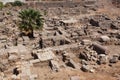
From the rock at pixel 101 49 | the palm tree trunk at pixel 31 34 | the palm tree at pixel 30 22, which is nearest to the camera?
the rock at pixel 101 49

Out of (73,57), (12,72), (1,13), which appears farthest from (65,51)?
(1,13)

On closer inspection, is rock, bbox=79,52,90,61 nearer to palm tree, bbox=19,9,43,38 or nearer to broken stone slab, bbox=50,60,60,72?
broken stone slab, bbox=50,60,60,72

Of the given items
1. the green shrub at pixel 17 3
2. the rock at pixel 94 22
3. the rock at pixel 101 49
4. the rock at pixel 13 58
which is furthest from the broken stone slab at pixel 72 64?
the green shrub at pixel 17 3

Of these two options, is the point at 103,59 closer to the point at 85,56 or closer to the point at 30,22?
the point at 85,56

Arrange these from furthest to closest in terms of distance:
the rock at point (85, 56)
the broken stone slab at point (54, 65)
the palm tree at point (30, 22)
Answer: the palm tree at point (30, 22) < the rock at point (85, 56) < the broken stone slab at point (54, 65)

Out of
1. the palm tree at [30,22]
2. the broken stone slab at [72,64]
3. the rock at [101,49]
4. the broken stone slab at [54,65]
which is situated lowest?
the broken stone slab at [72,64]

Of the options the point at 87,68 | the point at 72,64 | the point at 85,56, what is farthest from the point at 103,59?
the point at 72,64

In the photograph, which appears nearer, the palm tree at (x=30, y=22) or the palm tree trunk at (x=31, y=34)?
the palm tree at (x=30, y=22)

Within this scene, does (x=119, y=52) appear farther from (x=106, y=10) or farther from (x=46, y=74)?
(x=106, y=10)

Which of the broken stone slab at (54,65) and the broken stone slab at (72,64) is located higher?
the broken stone slab at (54,65)

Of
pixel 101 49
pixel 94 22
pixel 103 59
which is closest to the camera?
pixel 103 59

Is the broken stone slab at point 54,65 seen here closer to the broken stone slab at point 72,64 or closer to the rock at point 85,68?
the broken stone slab at point 72,64

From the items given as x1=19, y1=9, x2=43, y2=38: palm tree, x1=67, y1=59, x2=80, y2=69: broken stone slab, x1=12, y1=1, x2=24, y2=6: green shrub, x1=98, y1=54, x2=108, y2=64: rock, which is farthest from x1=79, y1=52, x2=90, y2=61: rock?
x1=12, y1=1, x2=24, y2=6: green shrub

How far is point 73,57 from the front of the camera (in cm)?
1908
